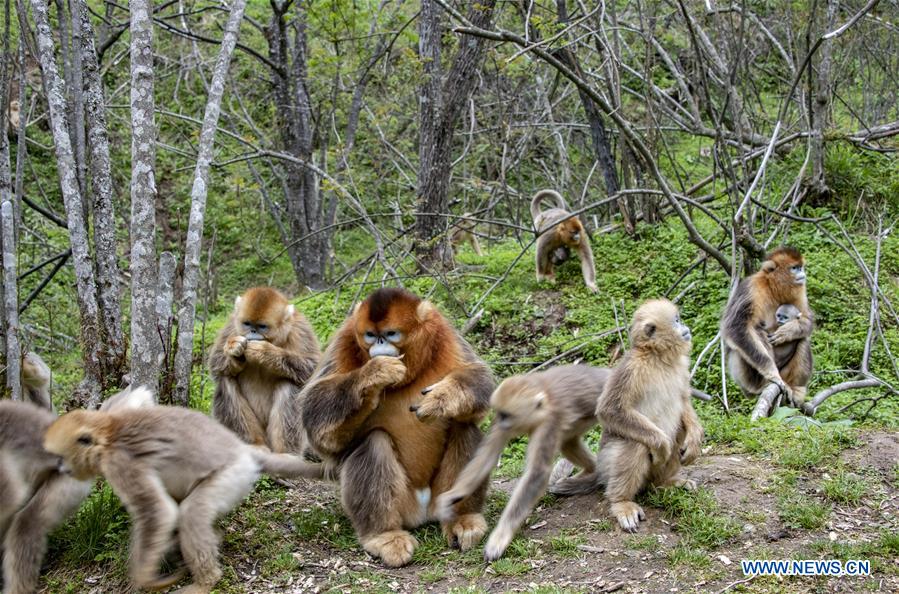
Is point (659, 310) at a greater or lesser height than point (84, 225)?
lesser

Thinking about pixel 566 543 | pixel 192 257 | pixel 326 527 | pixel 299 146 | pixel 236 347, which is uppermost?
pixel 299 146

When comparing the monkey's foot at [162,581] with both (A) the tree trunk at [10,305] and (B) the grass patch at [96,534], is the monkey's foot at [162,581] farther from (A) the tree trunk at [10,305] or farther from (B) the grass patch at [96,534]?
(A) the tree trunk at [10,305]

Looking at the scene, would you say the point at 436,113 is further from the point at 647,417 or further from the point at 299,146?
the point at 647,417

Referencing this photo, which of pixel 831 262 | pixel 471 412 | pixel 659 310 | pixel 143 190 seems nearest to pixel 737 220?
pixel 831 262

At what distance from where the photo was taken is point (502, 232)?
14.7 m

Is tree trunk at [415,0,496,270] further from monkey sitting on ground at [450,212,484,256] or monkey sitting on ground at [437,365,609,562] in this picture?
monkey sitting on ground at [437,365,609,562]

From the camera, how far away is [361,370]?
4.54m

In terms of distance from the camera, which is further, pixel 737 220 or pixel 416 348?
pixel 737 220

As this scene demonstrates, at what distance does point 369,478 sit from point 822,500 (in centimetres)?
241

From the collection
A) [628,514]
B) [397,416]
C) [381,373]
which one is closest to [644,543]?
[628,514]

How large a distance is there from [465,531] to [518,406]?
0.72m

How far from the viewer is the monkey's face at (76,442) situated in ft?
14.0

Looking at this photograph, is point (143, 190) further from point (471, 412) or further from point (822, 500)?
point (822, 500)

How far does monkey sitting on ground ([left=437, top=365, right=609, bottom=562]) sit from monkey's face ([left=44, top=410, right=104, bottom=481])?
171 cm
